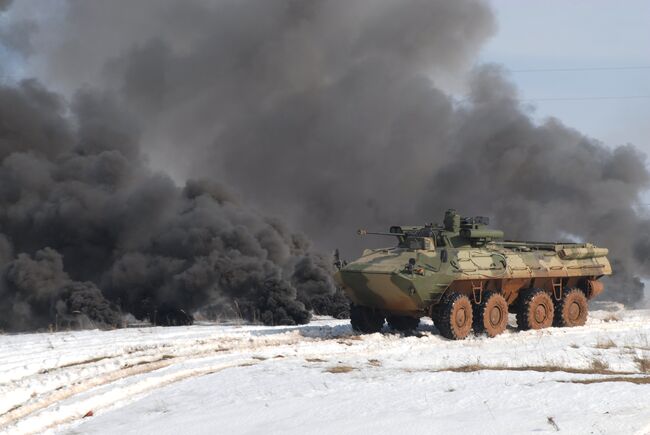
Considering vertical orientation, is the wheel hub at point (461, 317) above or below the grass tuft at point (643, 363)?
above

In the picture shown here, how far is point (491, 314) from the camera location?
17.9 m

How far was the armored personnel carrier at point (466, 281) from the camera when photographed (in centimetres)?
1711

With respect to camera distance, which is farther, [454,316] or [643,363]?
[454,316]

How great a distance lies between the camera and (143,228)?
4291cm

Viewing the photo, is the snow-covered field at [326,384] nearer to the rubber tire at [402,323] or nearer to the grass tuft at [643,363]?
the grass tuft at [643,363]

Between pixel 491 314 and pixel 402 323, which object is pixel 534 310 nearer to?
pixel 491 314

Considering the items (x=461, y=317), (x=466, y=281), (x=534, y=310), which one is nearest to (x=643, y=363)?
(x=461, y=317)

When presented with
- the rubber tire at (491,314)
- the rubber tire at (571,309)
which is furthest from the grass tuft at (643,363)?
the rubber tire at (571,309)

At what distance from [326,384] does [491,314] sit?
7.81 m

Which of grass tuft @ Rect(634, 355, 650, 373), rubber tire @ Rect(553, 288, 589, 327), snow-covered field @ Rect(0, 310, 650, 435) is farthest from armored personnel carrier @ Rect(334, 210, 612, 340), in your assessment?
grass tuft @ Rect(634, 355, 650, 373)

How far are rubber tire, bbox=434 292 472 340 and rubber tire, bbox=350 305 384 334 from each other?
1.72 m

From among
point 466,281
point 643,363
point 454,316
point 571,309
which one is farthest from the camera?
point 571,309

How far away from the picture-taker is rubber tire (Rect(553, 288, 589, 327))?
19672mm

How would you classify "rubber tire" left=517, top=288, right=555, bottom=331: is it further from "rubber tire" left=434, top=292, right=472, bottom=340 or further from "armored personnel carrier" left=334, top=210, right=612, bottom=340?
"rubber tire" left=434, top=292, right=472, bottom=340
